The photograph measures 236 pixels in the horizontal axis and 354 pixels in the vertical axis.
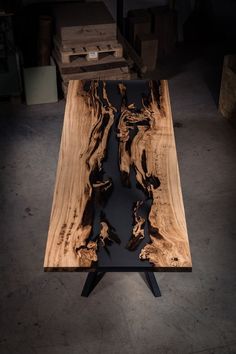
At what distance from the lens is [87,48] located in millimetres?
6055

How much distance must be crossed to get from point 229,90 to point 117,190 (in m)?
3.03

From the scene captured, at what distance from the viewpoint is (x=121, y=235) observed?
9.64ft

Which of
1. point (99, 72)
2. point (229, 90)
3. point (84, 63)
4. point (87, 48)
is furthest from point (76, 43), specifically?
point (229, 90)

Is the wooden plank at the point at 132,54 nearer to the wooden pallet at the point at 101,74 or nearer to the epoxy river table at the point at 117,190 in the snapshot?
the wooden pallet at the point at 101,74

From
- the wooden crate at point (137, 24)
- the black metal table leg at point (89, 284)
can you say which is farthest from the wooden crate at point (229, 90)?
the black metal table leg at point (89, 284)

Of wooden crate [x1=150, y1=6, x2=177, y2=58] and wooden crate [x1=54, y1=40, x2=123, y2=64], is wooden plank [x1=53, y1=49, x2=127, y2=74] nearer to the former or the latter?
wooden crate [x1=54, y1=40, x2=123, y2=64]

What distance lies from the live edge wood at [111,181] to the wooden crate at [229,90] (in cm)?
149

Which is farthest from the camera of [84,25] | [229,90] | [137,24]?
[137,24]

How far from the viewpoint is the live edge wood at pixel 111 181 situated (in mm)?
2842

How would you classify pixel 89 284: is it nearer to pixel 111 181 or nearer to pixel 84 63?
pixel 111 181

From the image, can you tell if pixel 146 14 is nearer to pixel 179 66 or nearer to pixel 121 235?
pixel 179 66

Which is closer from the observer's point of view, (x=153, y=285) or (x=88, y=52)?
(x=153, y=285)

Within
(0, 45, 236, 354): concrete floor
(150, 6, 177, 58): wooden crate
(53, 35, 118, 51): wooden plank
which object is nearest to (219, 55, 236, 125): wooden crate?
(0, 45, 236, 354): concrete floor

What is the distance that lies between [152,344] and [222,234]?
50.7 inches
